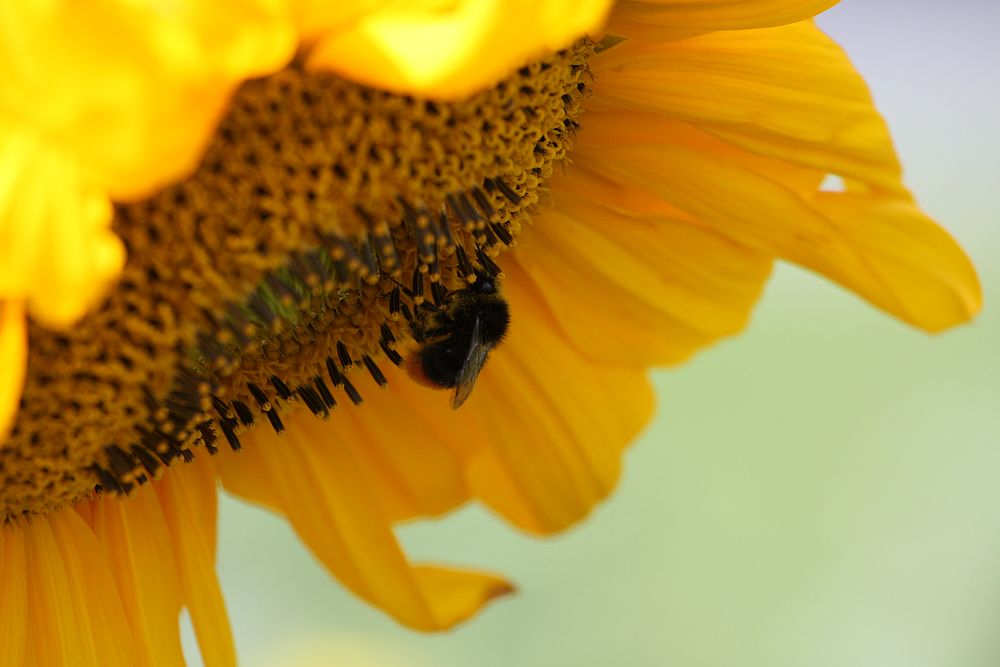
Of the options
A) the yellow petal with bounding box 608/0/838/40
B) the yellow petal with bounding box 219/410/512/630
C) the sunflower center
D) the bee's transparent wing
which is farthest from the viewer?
the yellow petal with bounding box 219/410/512/630

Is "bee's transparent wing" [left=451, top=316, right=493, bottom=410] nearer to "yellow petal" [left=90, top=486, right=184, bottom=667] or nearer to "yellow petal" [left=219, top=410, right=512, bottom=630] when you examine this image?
"yellow petal" [left=219, top=410, right=512, bottom=630]

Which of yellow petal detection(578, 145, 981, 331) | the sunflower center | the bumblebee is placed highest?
the sunflower center

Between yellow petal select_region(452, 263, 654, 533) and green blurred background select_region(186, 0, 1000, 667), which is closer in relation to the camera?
yellow petal select_region(452, 263, 654, 533)

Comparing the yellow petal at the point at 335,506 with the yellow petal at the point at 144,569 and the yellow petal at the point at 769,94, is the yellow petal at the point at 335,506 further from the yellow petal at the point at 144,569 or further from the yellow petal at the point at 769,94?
the yellow petal at the point at 769,94

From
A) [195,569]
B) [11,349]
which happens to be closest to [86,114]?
[11,349]

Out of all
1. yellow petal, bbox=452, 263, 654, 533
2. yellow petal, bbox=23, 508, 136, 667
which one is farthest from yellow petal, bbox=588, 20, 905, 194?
yellow petal, bbox=23, 508, 136, 667

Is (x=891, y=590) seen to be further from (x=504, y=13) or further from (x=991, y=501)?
(x=504, y=13)
